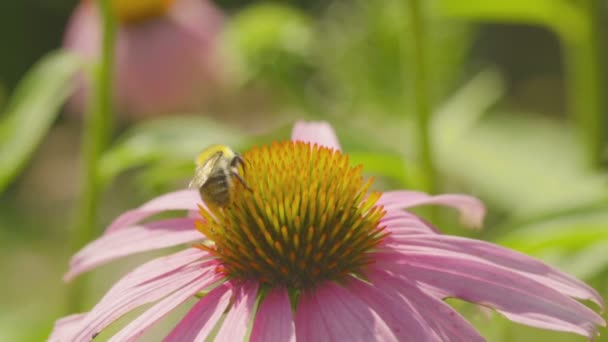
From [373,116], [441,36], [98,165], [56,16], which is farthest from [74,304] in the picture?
[56,16]

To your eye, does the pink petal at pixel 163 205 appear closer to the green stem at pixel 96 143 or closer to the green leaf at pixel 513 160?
the green stem at pixel 96 143

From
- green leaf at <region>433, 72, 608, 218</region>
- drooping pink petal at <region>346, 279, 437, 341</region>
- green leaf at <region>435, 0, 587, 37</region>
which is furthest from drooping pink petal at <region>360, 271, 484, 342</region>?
green leaf at <region>435, 0, 587, 37</region>

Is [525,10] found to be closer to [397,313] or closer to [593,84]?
[593,84]

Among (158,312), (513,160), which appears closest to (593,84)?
(513,160)

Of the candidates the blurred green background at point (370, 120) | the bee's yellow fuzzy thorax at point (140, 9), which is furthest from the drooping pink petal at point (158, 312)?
the bee's yellow fuzzy thorax at point (140, 9)

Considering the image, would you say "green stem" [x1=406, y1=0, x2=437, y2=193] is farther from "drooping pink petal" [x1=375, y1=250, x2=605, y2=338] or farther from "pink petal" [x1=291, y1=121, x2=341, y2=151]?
"drooping pink petal" [x1=375, y1=250, x2=605, y2=338]
